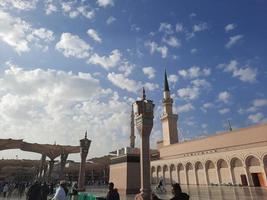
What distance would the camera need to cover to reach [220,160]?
113ft

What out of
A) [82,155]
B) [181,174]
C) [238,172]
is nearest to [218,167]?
Result: [238,172]

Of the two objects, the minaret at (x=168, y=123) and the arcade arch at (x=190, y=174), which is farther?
the minaret at (x=168, y=123)

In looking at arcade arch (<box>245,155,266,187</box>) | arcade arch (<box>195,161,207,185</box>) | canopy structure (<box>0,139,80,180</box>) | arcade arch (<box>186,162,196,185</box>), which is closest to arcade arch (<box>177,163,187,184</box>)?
Result: arcade arch (<box>186,162,196,185</box>)

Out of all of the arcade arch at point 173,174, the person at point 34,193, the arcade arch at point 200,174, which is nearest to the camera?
the person at point 34,193

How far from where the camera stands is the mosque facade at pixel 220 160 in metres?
30.0

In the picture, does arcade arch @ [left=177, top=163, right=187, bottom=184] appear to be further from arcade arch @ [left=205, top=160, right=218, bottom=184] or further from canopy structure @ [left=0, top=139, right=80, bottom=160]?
canopy structure @ [left=0, top=139, right=80, bottom=160]

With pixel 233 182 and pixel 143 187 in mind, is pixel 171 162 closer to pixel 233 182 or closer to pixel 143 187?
pixel 233 182

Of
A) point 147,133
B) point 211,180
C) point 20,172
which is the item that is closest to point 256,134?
point 211,180

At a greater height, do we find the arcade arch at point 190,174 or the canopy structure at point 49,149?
the canopy structure at point 49,149

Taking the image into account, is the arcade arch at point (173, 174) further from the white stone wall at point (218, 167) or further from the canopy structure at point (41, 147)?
the canopy structure at point (41, 147)

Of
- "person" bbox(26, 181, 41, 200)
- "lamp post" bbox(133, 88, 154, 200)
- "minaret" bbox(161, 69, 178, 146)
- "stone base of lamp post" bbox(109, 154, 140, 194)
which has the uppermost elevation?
"minaret" bbox(161, 69, 178, 146)

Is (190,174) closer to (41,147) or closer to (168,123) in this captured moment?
(168,123)

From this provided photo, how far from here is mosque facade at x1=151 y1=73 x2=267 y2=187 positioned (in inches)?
1182

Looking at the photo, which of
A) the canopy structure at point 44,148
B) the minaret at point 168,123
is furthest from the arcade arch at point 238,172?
the canopy structure at point 44,148
